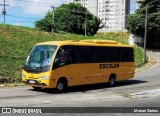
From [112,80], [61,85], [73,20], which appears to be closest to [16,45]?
[112,80]

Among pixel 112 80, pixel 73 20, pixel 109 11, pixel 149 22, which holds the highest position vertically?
pixel 109 11

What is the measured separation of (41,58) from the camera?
21.2 m

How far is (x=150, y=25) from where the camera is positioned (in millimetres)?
77125

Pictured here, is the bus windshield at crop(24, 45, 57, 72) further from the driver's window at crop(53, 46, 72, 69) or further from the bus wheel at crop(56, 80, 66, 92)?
the bus wheel at crop(56, 80, 66, 92)

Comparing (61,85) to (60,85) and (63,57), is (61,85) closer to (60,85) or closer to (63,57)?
(60,85)

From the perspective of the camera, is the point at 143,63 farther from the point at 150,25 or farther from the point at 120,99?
the point at 150,25

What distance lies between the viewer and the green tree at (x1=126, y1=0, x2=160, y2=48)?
77.2 meters

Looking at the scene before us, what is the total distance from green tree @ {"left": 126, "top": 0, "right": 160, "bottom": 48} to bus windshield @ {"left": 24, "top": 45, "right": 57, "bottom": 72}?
56.4 metres

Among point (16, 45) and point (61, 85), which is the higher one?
point (16, 45)

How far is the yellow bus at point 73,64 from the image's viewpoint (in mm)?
20938

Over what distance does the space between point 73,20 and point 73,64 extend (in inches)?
2607

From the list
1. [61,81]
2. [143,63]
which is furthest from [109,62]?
[143,63]

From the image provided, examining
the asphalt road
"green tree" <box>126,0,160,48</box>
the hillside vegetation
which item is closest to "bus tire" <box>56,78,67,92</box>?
the asphalt road

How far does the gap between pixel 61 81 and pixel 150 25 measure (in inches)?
2265
